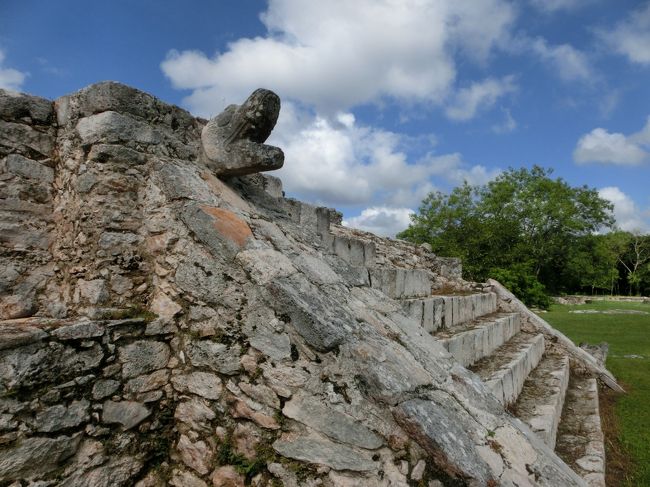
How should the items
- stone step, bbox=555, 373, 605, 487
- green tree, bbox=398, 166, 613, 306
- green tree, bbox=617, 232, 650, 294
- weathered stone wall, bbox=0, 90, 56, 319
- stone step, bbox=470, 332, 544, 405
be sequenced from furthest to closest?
green tree, bbox=617, 232, 650, 294 < green tree, bbox=398, 166, 613, 306 < stone step, bbox=470, 332, 544, 405 < stone step, bbox=555, 373, 605, 487 < weathered stone wall, bbox=0, 90, 56, 319

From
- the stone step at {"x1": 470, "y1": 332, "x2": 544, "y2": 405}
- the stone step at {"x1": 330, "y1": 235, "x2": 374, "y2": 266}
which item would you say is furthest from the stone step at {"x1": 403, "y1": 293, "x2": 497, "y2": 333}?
the stone step at {"x1": 330, "y1": 235, "x2": 374, "y2": 266}

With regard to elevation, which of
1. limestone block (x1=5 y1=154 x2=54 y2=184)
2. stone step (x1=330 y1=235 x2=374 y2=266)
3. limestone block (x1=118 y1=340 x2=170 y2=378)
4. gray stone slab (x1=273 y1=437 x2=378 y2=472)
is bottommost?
gray stone slab (x1=273 y1=437 x2=378 y2=472)

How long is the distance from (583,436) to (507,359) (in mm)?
1030

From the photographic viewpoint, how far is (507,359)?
4984 millimetres

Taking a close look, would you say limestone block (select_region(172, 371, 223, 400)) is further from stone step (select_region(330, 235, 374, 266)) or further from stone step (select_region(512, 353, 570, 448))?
stone step (select_region(512, 353, 570, 448))

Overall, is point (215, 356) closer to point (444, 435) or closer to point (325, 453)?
point (325, 453)

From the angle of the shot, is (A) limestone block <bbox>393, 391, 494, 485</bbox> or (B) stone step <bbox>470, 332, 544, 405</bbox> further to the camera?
(B) stone step <bbox>470, 332, 544, 405</bbox>

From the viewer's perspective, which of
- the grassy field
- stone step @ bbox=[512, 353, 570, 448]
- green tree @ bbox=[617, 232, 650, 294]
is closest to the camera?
stone step @ bbox=[512, 353, 570, 448]

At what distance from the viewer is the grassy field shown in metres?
4.13

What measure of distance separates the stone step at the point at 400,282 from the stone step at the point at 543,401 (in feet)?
5.18

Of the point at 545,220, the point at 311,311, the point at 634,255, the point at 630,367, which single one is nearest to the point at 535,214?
the point at 545,220

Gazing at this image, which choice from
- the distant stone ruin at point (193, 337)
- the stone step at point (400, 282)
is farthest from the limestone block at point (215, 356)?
the stone step at point (400, 282)

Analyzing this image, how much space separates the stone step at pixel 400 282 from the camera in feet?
14.8

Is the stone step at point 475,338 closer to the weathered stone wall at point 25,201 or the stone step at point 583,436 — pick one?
the stone step at point 583,436
